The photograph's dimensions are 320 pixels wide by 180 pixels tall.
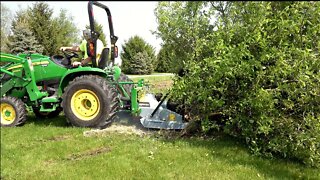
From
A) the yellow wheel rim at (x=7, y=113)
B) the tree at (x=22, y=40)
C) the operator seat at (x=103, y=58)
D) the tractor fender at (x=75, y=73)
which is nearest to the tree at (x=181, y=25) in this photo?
the operator seat at (x=103, y=58)

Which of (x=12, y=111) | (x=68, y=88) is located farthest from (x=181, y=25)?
(x=12, y=111)

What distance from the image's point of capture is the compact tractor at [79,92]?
6406 mm

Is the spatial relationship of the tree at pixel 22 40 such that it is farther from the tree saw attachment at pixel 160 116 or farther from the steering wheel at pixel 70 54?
the tree saw attachment at pixel 160 116

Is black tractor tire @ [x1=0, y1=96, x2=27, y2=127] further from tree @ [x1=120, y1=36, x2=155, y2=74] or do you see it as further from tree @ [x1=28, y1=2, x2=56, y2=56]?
tree @ [x1=28, y1=2, x2=56, y2=56]

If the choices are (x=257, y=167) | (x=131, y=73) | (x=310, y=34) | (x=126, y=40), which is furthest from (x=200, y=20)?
(x=126, y=40)

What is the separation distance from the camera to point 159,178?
4.16 metres

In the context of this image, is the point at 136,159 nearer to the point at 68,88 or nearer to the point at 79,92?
the point at 79,92

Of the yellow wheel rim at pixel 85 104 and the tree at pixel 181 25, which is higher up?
the tree at pixel 181 25

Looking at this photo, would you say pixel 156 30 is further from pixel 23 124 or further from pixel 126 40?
pixel 126 40

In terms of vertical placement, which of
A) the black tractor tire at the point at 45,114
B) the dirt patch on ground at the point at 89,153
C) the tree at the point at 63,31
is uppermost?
the tree at the point at 63,31

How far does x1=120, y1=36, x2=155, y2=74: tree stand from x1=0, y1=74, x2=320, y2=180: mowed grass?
943 cm

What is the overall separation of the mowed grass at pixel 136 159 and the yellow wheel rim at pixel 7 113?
1119mm

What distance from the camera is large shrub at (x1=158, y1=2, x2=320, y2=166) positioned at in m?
4.36

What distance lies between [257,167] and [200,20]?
371cm
